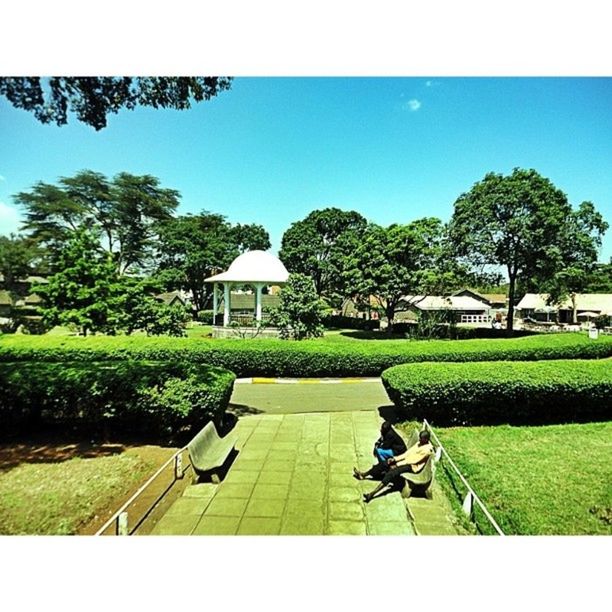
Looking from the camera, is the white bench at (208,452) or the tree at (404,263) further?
the tree at (404,263)

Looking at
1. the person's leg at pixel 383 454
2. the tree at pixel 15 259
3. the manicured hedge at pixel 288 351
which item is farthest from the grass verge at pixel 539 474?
the tree at pixel 15 259

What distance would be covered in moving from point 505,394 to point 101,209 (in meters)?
10.5

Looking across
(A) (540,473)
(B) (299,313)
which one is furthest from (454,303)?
(A) (540,473)

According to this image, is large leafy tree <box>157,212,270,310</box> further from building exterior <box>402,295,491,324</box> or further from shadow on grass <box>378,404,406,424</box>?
shadow on grass <box>378,404,406,424</box>

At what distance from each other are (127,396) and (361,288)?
11.7 m

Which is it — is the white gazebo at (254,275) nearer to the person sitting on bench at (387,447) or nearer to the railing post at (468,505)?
the person sitting on bench at (387,447)

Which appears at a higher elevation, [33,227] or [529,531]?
[33,227]

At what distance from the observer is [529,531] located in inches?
122

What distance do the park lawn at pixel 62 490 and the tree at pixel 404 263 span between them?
1126 centimetres

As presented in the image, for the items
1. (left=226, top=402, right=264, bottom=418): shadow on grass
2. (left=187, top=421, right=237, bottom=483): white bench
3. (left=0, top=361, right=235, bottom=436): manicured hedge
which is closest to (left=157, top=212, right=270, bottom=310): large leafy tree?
(left=226, top=402, right=264, bottom=418): shadow on grass

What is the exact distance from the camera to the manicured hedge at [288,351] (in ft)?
27.1
